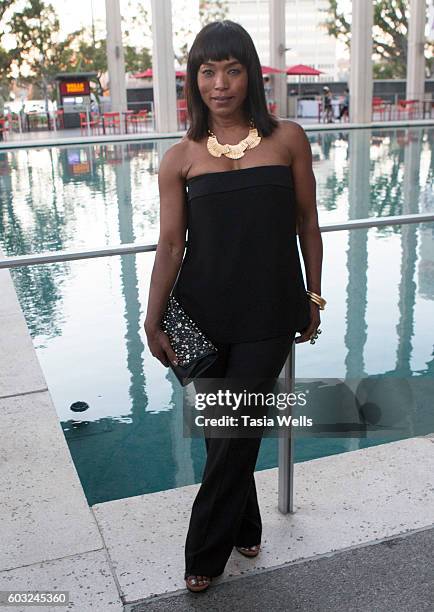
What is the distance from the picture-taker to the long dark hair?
79.1 inches

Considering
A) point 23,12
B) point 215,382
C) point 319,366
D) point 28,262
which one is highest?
point 23,12

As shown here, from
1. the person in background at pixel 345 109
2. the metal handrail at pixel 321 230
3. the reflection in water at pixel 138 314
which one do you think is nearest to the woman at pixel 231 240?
the metal handrail at pixel 321 230

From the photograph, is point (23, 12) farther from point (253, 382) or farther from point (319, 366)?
point (253, 382)

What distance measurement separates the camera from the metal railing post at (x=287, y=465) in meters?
2.52

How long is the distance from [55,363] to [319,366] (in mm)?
1865

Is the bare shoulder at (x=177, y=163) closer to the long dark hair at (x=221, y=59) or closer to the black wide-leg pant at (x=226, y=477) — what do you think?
the long dark hair at (x=221, y=59)

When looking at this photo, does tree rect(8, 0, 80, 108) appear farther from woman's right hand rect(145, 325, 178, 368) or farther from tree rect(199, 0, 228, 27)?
woman's right hand rect(145, 325, 178, 368)

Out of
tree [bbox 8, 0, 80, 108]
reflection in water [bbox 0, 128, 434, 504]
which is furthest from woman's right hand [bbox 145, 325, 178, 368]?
tree [bbox 8, 0, 80, 108]

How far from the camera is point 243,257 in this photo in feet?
6.66

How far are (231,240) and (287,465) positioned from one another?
964mm

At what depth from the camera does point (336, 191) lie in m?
12.5

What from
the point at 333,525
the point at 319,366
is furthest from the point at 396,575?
the point at 319,366

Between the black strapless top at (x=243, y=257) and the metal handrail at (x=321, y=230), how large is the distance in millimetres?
310

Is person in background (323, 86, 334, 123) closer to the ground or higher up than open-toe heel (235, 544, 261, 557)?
higher up
